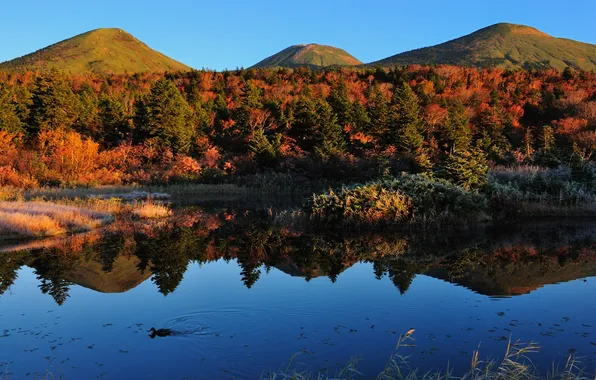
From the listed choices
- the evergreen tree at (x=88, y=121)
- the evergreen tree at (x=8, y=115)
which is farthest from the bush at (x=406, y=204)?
the evergreen tree at (x=88, y=121)

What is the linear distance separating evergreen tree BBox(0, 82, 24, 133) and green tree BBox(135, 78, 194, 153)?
1111 centimetres

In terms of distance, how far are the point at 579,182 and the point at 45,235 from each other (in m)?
22.1

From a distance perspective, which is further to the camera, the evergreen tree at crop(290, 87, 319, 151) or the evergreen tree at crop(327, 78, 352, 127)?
the evergreen tree at crop(327, 78, 352, 127)

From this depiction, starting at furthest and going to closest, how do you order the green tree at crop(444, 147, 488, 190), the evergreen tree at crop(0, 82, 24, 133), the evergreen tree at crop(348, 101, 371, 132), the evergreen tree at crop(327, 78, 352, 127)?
the evergreen tree at crop(327, 78, 352, 127), the evergreen tree at crop(348, 101, 371, 132), the evergreen tree at crop(0, 82, 24, 133), the green tree at crop(444, 147, 488, 190)

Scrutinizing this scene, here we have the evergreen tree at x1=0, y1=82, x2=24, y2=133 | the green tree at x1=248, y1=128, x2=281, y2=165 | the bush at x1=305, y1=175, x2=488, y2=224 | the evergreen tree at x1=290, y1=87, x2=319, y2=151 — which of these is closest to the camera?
the bush at x1=305, y1=175, x2=488, y2=224

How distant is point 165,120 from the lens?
156 feet

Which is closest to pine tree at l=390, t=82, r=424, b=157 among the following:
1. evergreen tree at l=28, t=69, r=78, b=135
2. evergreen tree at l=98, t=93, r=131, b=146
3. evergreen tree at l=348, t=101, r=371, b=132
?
evergreen tree at l=348, t=101, r=371, b=132

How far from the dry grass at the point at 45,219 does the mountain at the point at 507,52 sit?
10550cm

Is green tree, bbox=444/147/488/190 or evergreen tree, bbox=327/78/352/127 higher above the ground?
evergreen tree, bbox=327/78/352/127

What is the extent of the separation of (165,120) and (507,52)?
112238mm

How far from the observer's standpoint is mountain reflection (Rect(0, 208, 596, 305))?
1145cm

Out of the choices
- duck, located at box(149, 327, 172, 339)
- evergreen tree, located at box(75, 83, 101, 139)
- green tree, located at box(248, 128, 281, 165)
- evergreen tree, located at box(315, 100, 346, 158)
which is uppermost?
evergreen tree, located at box(75, 83, 101, 139)

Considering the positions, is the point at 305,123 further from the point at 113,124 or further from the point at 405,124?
the point at 113,124

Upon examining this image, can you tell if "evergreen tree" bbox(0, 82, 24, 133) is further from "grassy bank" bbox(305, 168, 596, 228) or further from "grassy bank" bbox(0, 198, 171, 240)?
"grassy bank" bbox(305, 168, 596, 228)
